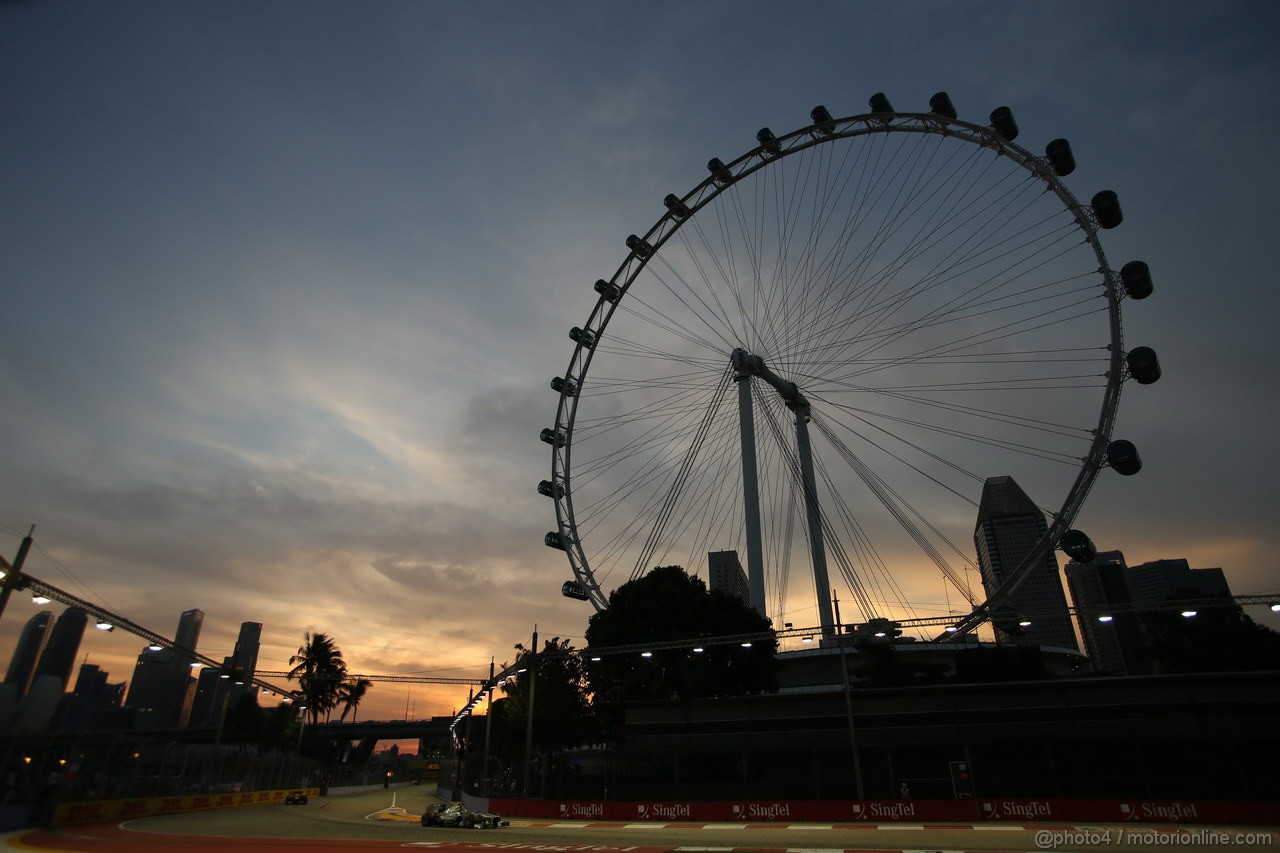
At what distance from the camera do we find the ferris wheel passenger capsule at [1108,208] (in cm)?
3472

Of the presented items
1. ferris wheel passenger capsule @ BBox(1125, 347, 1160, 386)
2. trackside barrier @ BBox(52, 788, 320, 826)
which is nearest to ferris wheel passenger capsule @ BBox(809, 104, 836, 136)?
ferris wheel passenger capsule @ BBox(1125, 347, 1160, 386)

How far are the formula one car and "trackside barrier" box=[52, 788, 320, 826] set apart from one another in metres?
14.8

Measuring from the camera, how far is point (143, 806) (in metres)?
37.1

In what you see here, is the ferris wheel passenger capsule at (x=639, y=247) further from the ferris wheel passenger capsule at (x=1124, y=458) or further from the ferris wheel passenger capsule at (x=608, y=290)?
the ferris wheel passenger capsule at (x=1124, y=458)

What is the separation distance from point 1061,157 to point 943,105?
734 cm

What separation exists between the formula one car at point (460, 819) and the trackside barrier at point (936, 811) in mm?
4200

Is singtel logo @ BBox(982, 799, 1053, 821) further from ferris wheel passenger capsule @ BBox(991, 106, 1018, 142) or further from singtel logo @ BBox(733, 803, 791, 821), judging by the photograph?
Result: ferris wheel passenger capsule @ BBox(991, 106, 1018, 142)

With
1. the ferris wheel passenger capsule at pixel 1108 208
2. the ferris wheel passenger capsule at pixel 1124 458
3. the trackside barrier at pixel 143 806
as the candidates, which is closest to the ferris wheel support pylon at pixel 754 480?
the ferris wheel passenger capsule at pixel 1124 458

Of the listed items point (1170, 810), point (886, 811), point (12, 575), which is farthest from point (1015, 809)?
point (12, 575)

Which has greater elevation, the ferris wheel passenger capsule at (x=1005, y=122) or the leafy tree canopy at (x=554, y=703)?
the ferris wheel passenger capsule at (x=1005, y=122)

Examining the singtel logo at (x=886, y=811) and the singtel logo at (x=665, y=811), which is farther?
the singtel logo at (x=665, y=811)

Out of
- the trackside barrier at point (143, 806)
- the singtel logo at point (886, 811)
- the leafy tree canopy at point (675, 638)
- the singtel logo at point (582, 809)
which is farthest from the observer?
the leafy tree canopy at point (675, 638)

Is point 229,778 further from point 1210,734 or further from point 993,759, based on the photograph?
point 1210,734

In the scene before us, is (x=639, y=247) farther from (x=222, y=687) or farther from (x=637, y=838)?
(x=222, y=687)
